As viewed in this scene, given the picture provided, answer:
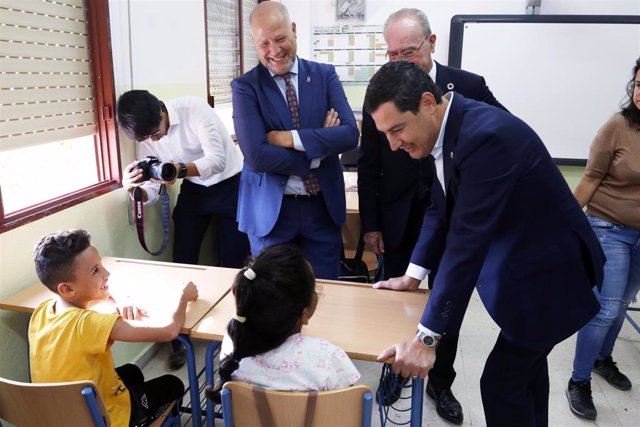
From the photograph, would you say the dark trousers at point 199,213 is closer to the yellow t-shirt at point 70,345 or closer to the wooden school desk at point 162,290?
the wooden school desk at point 162,290

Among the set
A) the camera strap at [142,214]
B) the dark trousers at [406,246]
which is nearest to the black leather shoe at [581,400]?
the dark trousers at [406,246]

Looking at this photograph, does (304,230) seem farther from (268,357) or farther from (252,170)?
(268,357)

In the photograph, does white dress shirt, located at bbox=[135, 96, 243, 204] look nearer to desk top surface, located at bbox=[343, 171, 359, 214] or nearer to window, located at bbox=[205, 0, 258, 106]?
desk top surface, located at bbox=[343, 171, 359, 214]

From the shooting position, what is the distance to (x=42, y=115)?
6.48 feet

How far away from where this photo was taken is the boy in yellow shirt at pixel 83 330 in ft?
4.52

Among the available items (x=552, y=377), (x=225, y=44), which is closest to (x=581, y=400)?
(x=552, y=377)

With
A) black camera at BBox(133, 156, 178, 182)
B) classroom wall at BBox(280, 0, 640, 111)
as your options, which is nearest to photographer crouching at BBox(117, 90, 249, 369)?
black camera at BBox(133, 156, 178, 182)

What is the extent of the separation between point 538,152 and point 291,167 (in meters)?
0.95

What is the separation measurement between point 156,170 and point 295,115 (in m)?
0.70

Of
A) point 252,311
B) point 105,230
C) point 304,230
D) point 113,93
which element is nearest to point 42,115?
point 113,93

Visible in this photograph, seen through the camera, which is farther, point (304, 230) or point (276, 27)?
point (304, 230)

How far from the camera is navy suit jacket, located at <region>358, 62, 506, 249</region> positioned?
208cm

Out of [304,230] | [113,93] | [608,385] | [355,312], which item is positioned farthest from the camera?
[608,385]

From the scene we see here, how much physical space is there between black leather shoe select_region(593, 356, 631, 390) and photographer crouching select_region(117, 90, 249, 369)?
198 cm
